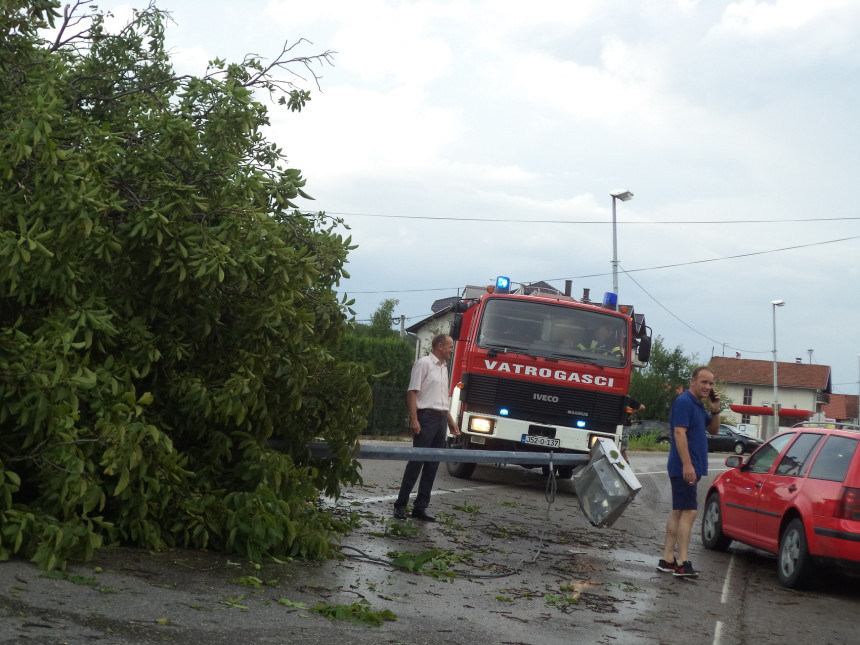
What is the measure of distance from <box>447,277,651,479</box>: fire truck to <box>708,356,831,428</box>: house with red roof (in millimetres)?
92743

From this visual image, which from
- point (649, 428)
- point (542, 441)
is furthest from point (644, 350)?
point (649, 428)

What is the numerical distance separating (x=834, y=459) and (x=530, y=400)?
6.38 meters

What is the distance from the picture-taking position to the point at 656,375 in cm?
6812

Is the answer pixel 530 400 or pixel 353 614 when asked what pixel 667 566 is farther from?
pixel 530 400

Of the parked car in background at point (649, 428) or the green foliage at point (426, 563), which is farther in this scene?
the parked car in background at point (649, 428)

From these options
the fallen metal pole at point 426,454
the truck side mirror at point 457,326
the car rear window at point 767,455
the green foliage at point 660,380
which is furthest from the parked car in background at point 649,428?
the fallen metal pole at point 426,454

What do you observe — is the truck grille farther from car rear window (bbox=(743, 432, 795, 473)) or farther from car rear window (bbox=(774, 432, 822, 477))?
car rear window (bbox=(774, 432, 822, 477))

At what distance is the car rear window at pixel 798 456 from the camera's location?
374 inches

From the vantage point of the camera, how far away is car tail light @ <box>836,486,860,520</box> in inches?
332

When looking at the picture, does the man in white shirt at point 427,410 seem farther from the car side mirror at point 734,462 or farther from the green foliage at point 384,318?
the green foliage at point 384,318

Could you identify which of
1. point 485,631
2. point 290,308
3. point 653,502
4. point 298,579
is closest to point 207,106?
point 290,308

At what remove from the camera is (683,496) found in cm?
912

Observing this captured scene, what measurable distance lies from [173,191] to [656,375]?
63.7 meters

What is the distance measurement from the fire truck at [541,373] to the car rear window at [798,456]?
206 inches
